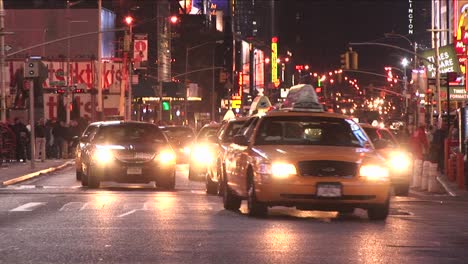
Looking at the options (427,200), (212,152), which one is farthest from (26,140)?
(427,200)

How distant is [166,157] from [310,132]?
7.79m

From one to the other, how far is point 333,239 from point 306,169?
116 inches

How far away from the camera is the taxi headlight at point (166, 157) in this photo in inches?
981

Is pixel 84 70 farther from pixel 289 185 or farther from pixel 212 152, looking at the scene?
pixel 289 185

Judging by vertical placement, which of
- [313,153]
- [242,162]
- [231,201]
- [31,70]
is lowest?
[231,201]

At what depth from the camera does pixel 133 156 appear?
2466cm

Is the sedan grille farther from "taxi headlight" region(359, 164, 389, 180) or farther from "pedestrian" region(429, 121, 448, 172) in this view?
"pedestrian" region(429, 121, 448, 172)

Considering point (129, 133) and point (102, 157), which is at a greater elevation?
point (129, 133)

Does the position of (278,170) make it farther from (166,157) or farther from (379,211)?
(166,157)

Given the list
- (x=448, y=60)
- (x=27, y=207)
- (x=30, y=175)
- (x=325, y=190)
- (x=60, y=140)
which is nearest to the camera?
(x=325, y=190)

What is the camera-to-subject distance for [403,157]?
2450 cm

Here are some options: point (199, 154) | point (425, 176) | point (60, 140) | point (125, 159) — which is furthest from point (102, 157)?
point (60, 140)

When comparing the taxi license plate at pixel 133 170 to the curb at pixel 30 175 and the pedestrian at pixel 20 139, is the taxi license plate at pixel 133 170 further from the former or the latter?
the pedestrian at pixel 20 139

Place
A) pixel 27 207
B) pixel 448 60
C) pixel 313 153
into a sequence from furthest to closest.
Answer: pixel 448 60, pixel 27 207, pixel 313 153
